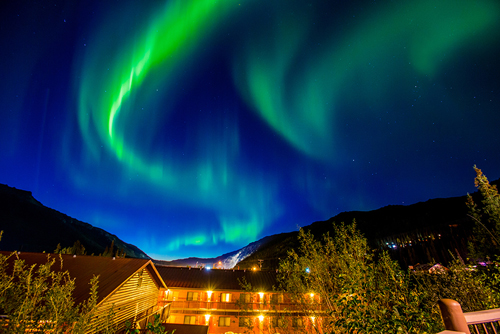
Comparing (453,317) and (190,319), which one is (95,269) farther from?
(453,317)

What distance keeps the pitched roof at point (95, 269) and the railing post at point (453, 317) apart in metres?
19.4

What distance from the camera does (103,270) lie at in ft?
64.1

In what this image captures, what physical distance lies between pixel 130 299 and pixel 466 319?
24.8m

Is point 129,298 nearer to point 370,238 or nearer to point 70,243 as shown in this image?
point 370,238

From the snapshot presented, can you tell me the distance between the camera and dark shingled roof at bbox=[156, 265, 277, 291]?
115 feet

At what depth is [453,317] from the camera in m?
2.97

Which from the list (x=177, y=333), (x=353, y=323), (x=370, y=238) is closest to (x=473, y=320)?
(x=353, y=323)

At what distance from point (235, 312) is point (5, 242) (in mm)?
156880

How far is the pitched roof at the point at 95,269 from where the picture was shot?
54.1ft

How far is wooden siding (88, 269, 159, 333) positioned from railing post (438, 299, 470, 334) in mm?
19522

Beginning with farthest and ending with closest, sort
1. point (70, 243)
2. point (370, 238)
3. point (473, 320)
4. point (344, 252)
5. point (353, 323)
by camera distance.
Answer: point (70, 243)
point (370, 238)
point (344, 252)
point (353, 323)
point (473, 320)

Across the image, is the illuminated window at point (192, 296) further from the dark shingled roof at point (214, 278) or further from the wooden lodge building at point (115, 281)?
the wooden lodge building at point (115, 281)

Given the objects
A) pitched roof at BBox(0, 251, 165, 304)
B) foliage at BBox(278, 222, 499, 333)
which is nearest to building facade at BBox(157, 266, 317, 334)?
pitched roof at BBox(0, 251, 165, 304)

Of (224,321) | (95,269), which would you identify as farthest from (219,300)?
(95,269)
